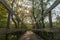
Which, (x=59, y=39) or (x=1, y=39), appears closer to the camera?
(x=59, y=39)

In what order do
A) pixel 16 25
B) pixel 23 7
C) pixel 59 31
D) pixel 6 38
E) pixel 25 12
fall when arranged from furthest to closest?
pixel 25 12 → pixel 23 7 → pixel 16 25 → pixel 6 38 → pixel 59 31

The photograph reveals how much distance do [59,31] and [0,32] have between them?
134 centimetres

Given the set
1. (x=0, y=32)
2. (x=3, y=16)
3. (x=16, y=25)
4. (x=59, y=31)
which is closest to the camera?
(x=59, y=31)

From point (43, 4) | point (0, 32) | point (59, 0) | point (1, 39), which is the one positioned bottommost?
point (1, 39)

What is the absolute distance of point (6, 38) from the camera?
4000 mm

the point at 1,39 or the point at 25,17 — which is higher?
the point at 25,17

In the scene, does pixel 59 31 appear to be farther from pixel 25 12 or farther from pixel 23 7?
pixel 25 12

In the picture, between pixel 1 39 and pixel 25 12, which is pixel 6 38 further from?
pixel 25 12

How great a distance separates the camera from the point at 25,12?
19.2 m

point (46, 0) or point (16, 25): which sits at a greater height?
point (46, 0)

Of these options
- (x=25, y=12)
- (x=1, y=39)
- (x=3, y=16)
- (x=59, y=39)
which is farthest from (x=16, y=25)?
(x=25, y=12)

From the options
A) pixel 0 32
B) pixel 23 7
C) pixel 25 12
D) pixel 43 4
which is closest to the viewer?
pixel 0 32

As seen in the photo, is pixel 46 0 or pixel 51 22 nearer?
pixel 51 22

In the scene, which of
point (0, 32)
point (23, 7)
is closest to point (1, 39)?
point (0, 32)
